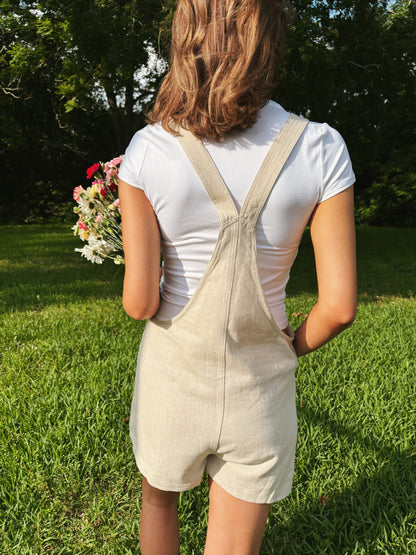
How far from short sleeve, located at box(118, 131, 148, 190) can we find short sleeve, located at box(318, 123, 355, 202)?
415 mm

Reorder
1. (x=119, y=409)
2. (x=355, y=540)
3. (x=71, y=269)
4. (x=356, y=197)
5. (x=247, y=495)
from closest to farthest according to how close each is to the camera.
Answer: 1. (x=247, y=495)
2. (x=355, y=540)
3. (x=119, y=409)
4. (x=71, y=269)
5. (x=356, y=197)

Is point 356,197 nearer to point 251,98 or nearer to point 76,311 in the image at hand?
point 76,311

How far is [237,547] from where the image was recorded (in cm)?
133

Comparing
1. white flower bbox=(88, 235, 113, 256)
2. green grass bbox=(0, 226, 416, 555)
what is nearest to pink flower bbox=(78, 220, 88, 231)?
white flower bbox=(88, 235, 113, 256)

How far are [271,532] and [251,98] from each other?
1.99 m

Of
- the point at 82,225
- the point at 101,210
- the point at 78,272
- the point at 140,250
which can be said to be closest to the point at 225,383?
the point at 140,250

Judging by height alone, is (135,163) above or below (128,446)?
above

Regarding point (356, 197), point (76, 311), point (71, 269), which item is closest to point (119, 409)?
point (76, 311)

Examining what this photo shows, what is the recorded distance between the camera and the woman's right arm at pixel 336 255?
3.81 ft

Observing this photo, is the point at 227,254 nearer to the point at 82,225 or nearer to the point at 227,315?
the point at 227,315

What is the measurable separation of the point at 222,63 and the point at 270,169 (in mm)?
269

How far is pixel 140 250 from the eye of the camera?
1233 millimetres

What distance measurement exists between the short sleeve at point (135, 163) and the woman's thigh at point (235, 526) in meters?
0.84

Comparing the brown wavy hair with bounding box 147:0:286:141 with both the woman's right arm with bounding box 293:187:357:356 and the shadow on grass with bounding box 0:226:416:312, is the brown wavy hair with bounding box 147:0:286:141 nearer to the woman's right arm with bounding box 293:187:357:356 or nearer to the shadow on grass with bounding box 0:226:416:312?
the woman's right arm with bounding box 293:187:357:356
